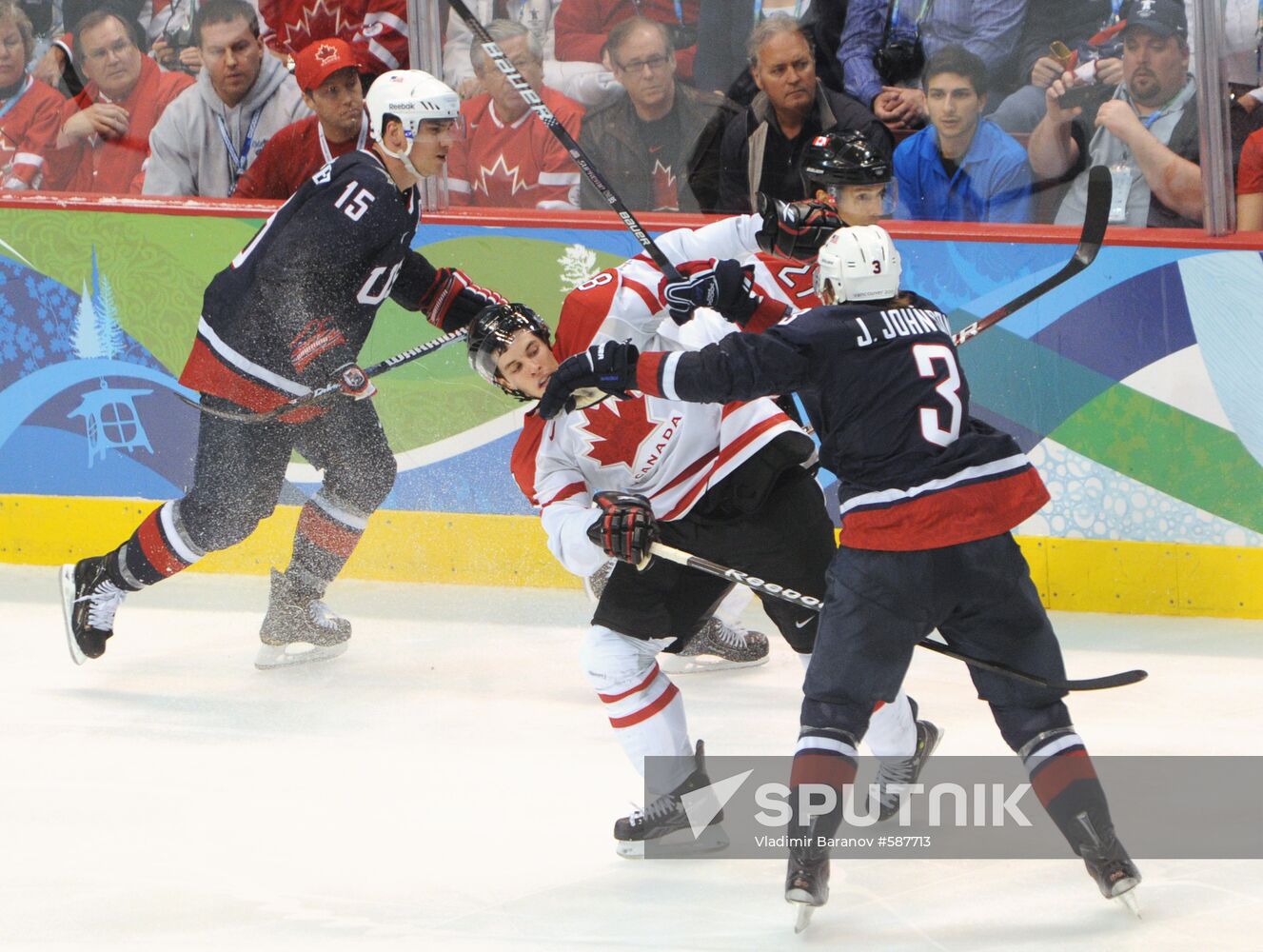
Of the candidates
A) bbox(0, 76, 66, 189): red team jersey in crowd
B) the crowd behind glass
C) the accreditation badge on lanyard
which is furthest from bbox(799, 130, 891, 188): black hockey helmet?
bbox(0, 76, 66, 189): red team jersey in crowd

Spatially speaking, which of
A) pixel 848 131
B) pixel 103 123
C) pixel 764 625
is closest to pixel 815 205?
pixel 848 131

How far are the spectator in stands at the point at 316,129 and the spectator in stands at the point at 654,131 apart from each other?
2.07 ft

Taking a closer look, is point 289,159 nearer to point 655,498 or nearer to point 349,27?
point 349,27

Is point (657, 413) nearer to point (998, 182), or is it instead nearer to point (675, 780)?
point (675, 780)

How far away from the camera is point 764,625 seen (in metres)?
4.20

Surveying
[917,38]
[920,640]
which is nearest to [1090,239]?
[917,38]

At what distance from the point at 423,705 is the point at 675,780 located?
102 cm

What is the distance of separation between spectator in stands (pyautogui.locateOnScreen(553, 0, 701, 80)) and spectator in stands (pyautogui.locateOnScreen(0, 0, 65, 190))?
5.00 ft

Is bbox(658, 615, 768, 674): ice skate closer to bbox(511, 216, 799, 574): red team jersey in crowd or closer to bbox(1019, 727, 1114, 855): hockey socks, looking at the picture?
bbox(511, 216, 799, 574): red team jersey in crowd

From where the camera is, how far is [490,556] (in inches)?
177

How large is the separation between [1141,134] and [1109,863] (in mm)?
2248

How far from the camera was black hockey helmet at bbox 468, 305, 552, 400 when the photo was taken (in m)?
2.80

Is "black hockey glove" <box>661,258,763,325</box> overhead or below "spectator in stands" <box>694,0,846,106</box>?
below

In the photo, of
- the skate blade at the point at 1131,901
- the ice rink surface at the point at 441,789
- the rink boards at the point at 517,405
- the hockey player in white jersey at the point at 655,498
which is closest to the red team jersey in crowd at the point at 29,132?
the rink boards at the point at 517,405
